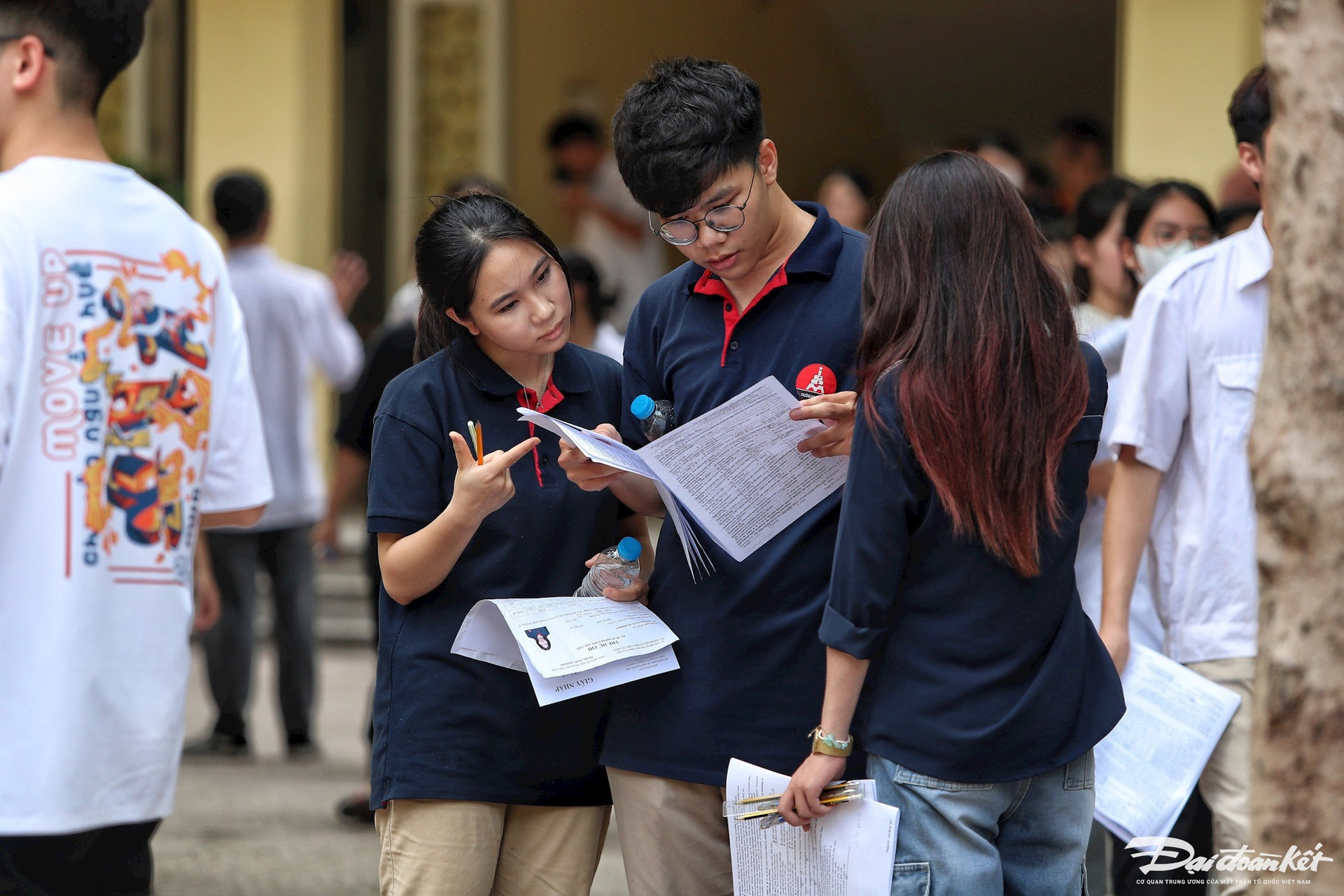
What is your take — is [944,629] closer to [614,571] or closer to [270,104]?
[614,571]

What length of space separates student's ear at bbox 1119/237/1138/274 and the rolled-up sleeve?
0.78m

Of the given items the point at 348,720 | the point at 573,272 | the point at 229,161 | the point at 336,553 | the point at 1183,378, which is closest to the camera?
the point at 1183,378

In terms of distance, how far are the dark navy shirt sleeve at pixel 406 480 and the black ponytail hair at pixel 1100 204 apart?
2208 millimetres

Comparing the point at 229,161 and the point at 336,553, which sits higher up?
the point at 229,161

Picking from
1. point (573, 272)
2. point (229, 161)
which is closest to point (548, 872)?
point (573, 272)

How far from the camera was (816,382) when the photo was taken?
252 cm

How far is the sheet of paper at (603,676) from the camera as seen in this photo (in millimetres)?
2531

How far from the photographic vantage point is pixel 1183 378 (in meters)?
3.20

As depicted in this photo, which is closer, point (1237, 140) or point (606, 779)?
point (606, 779)

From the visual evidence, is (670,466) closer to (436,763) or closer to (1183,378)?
(436,763)

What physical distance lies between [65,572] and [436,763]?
2.32ft

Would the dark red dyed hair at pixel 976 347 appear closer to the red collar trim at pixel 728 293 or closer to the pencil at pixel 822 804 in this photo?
the red collar trim at pixel 728 293

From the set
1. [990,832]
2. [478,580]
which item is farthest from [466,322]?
[990,832]

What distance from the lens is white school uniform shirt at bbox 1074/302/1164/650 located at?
3.57m
